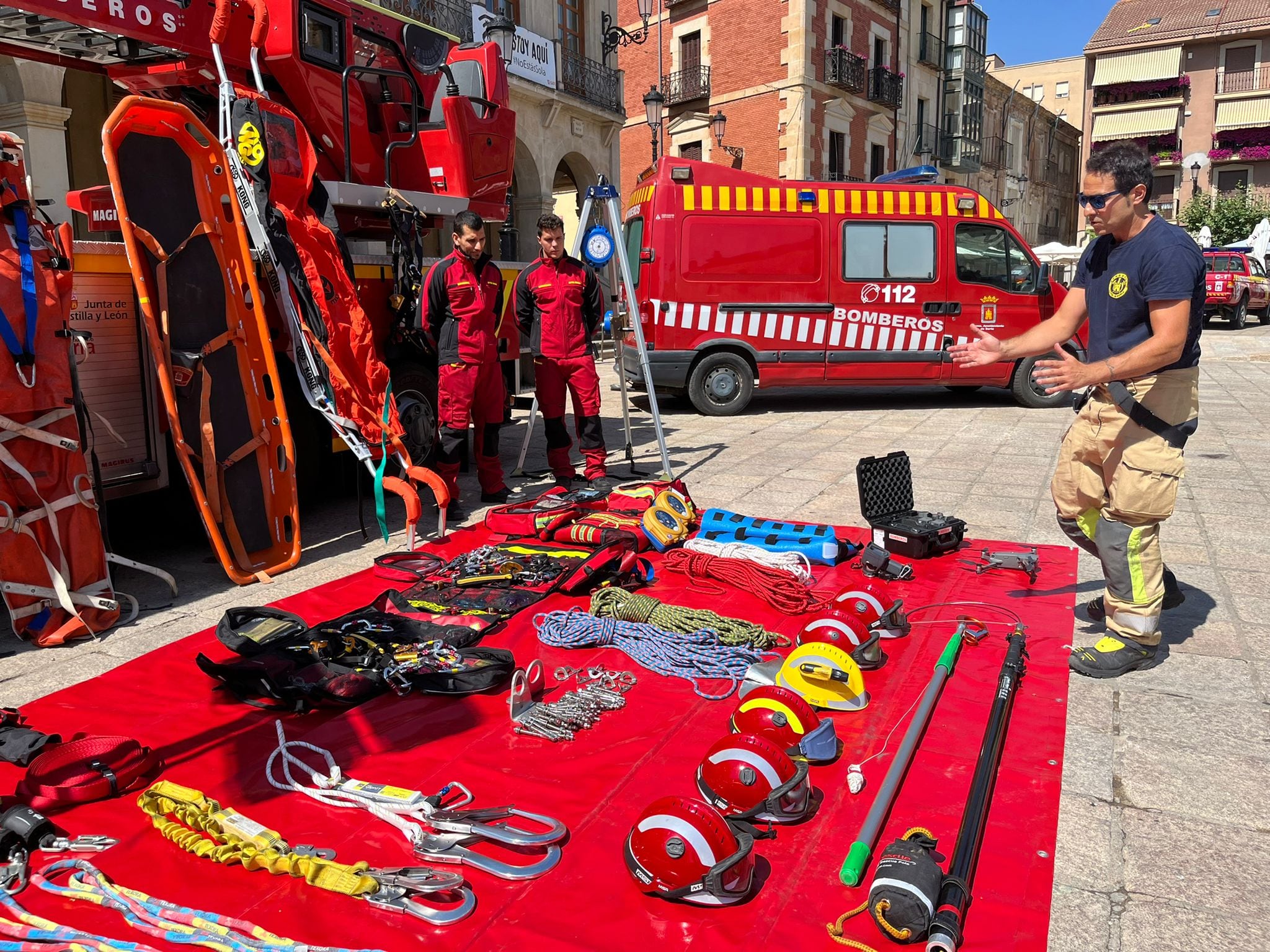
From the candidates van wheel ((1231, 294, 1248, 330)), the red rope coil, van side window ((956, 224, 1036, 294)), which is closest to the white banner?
van side window ((956, 224, 1036, 294))

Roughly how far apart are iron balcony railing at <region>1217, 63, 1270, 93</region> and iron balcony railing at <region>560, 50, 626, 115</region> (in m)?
41.6

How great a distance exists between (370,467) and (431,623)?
1722 mm

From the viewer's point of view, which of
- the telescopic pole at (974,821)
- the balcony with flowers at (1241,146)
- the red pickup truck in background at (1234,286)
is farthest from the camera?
the balcony with flowers at (1241,146)

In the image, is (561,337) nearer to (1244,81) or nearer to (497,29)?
(497,29)

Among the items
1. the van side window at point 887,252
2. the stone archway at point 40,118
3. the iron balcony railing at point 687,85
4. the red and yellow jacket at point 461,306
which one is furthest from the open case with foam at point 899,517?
the iron balcony railing at point 687,85

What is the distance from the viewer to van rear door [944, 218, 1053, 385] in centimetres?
1104

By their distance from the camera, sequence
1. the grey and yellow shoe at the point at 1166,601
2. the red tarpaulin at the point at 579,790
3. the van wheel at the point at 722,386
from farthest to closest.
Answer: the van wheel at the point at 722,386
the grey and yellow shoe at the point at 1166,601
the red tarpaulin at the point at 579,790

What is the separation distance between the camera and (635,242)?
11.1 m

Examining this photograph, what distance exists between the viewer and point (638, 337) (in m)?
7.16

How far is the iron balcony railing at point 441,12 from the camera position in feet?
50.7

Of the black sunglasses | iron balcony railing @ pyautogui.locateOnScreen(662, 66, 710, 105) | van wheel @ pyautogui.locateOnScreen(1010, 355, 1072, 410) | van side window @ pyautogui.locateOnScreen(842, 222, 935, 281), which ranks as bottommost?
van wheel @ pyautogui.locateOnScreen(1010, 355, 1072, 410)

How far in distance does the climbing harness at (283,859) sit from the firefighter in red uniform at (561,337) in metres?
4.50

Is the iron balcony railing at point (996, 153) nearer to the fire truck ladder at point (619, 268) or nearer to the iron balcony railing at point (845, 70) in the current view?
the iron balcony railing at point (845, 70)

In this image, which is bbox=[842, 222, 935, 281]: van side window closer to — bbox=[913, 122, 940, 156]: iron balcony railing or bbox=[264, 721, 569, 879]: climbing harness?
bbox=[264, 721, 569, 879]: climbing harness
